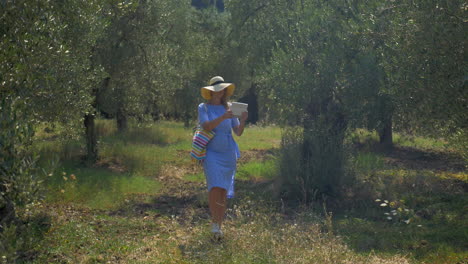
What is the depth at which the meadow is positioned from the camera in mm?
6660

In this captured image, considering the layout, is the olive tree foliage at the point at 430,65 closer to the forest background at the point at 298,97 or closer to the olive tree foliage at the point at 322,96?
the forest background at the point at 298,97

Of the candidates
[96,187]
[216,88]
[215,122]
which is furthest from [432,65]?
[96,187]

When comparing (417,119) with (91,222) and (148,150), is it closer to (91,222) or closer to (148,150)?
(91,222)

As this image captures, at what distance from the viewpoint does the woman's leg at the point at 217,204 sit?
285 inches

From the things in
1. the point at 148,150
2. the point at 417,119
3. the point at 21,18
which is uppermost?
the point at 21,18

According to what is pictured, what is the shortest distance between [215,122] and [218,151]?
1.46ft

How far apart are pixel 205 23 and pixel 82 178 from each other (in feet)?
87.3

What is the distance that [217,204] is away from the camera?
286 inches

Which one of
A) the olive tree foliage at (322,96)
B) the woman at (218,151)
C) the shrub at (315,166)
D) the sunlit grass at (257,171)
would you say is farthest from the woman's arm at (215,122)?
the sunlit grass at (257,171)

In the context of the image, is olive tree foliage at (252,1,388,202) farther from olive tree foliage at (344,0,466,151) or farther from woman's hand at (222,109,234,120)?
woman's hand at (222,109,234,120)

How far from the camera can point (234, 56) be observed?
1125 inches

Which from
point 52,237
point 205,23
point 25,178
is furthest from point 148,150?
point 205,23

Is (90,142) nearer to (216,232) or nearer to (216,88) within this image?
(216,88)

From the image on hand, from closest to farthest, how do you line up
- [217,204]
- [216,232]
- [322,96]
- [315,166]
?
[216,232], [217,204], [315,166], [322,96]
